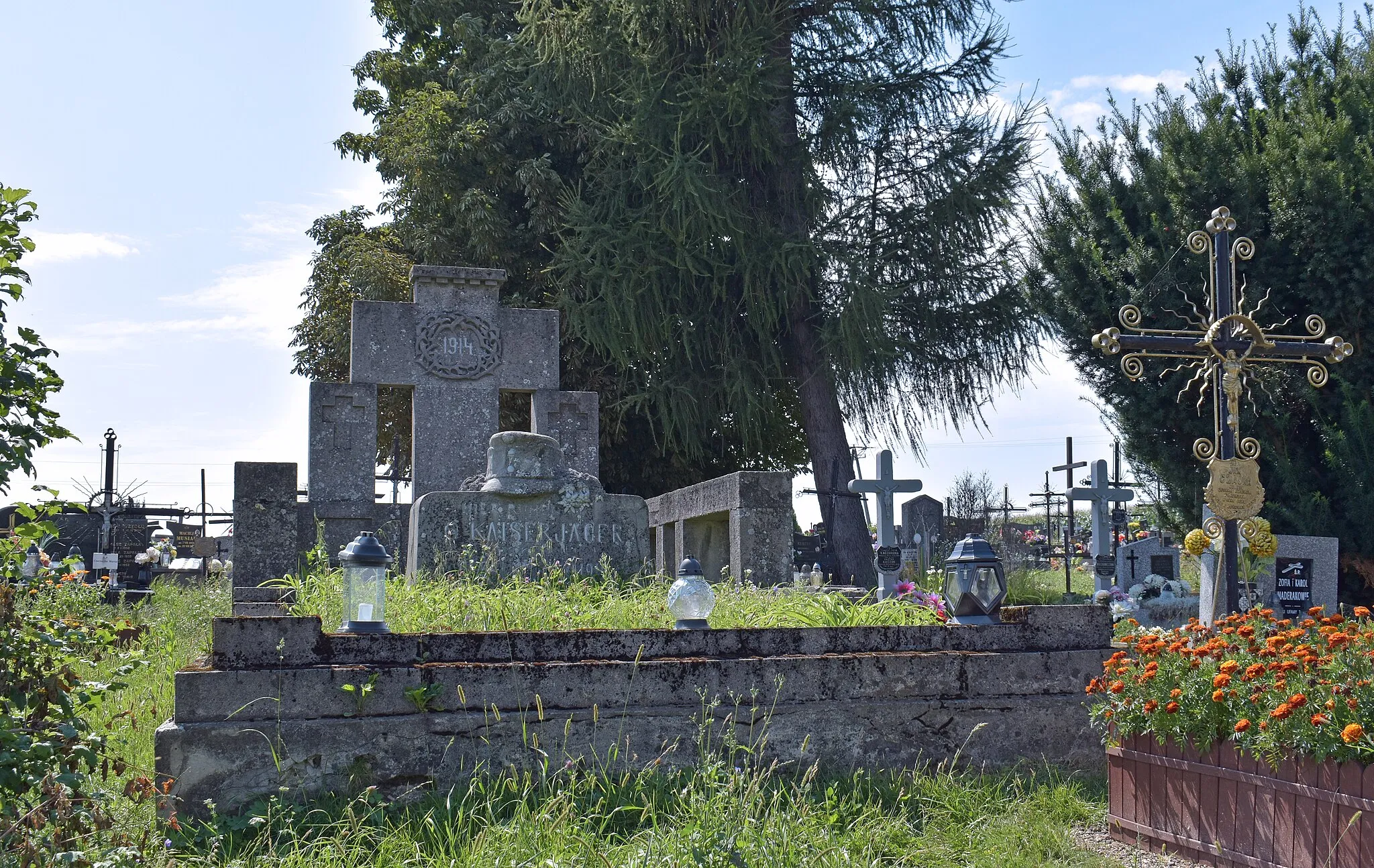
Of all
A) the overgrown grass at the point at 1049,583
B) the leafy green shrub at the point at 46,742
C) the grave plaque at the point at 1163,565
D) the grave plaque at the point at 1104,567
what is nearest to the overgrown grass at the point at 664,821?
the leafy green shrub at the point at 46,742

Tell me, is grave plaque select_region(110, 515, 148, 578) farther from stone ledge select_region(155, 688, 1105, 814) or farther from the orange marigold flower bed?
the orange marigold flower bed

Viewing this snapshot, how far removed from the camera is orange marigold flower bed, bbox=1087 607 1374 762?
3.68 metres

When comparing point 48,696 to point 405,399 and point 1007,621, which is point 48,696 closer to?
point 1007,621

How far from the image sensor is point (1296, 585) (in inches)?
438

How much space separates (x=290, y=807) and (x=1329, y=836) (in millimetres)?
3544

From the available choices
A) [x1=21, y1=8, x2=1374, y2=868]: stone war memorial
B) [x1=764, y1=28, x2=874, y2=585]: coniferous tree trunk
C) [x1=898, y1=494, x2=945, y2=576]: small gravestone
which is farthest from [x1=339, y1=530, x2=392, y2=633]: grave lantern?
[x1=898, y1=494, x2=945, y2=576]: small gravestone

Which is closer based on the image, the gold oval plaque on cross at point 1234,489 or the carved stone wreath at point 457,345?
the gold oval plaque on cross at point 1234,489

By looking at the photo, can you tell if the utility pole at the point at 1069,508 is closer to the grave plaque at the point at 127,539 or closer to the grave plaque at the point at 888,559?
the grave plaque at the point at 888,559

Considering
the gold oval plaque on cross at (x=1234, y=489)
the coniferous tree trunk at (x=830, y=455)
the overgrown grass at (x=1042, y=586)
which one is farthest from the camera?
the coniferous tree trunk at (x=830, y=455)

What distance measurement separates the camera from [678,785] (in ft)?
15.0

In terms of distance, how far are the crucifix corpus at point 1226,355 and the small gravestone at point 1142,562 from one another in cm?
726

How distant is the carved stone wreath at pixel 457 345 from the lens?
37.4 feet

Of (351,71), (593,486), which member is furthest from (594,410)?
(351,71)

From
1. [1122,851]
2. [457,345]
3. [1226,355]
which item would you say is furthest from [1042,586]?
[1122,851]
